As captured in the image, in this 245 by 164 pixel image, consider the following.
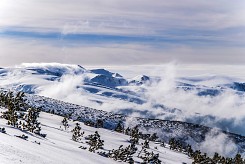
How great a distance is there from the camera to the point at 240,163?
19300 cm

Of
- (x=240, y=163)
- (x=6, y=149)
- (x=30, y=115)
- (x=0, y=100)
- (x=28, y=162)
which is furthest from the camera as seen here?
(x=240, y=163)

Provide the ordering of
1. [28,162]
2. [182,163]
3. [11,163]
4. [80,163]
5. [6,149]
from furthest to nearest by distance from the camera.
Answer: [182,163] < [80,163] < [6,149] < [28,162] < [11,163]

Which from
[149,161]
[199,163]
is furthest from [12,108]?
[199,163]

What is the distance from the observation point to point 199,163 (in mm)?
155750

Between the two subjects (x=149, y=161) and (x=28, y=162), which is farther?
(x=149, y=161)

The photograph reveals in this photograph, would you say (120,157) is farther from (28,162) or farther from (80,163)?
(28,162)

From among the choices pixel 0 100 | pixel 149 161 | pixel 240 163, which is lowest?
pixel 240 163

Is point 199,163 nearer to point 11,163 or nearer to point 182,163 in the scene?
point 182,163

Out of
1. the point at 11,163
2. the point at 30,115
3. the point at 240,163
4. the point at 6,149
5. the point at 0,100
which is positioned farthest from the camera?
the point at 240,163

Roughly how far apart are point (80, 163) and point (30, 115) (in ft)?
176

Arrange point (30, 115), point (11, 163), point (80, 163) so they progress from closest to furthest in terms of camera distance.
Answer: point (11, 163) → point (80, 163) → point (30, 115)

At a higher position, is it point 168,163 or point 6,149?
point 6,149

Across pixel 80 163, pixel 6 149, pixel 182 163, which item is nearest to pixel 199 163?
pixel 182 163

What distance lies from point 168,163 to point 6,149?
116618mm
